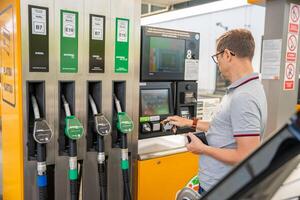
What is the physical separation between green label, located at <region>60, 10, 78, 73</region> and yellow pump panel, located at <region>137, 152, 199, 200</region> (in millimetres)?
852

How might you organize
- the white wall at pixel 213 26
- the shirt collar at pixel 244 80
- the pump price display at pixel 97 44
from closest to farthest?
the shirt collar at pixel 244 80, the pump price display at pixel 97 44, the white wall at pixel 213 26

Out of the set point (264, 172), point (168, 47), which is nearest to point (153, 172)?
point (168, 47)

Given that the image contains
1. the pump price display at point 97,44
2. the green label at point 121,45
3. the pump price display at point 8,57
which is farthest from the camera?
the green label at point 121,45

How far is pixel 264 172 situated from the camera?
1.97ft

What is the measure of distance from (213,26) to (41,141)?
Answer: 552 centimetres

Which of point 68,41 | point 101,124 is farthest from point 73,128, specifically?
point 68,41

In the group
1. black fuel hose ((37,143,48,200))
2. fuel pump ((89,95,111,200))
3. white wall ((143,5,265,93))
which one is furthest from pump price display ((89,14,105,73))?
white wall ((143,5,265,93))

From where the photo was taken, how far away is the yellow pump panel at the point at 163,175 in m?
2.28

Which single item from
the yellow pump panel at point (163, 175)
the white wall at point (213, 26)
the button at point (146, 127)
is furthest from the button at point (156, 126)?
the white wall at point (213, 26)

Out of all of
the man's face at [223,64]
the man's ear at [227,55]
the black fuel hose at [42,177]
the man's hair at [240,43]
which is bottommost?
the black fuel hose at [42,177]

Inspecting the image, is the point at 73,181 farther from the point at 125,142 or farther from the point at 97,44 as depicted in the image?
the point at 97,44

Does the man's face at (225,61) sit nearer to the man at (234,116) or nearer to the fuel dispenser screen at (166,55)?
the man at (234,116)

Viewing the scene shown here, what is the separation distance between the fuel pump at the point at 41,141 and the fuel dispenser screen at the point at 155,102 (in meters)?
0.80

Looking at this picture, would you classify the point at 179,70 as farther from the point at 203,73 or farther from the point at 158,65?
the point at 203,73
